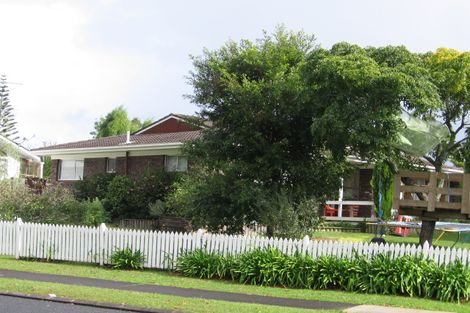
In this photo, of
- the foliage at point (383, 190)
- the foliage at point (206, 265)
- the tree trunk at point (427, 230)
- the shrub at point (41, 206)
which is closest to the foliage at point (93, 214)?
the shrub at point (41, 206)

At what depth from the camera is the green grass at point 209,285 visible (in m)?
12.1

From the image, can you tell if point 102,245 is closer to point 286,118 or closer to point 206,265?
point 206,265

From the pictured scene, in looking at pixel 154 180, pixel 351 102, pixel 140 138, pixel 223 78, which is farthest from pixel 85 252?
pixel 140 138

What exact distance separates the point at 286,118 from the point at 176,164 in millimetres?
11453

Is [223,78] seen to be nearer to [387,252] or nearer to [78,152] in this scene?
[387,252]

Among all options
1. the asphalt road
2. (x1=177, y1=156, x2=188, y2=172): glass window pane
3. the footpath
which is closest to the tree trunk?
the footpath

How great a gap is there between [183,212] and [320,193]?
4873 mm

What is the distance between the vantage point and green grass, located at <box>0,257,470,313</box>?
1207 centimetres

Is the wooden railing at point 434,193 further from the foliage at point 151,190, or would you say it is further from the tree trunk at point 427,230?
the foliage at point 151,190

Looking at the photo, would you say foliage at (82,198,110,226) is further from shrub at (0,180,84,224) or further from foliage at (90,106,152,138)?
foliage at (90,106,152,138)

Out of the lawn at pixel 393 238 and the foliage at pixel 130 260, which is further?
the lawn at pixel 393 238

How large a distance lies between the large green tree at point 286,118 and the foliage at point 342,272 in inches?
112

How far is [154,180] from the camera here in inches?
1076

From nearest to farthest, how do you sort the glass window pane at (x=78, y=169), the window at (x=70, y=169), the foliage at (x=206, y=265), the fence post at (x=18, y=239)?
the foliage at (x=206, y=265)
the fence post at (x=18, y=239)
the glass window pane at (x=78, y=169)
the window at (x=70, y=169)
